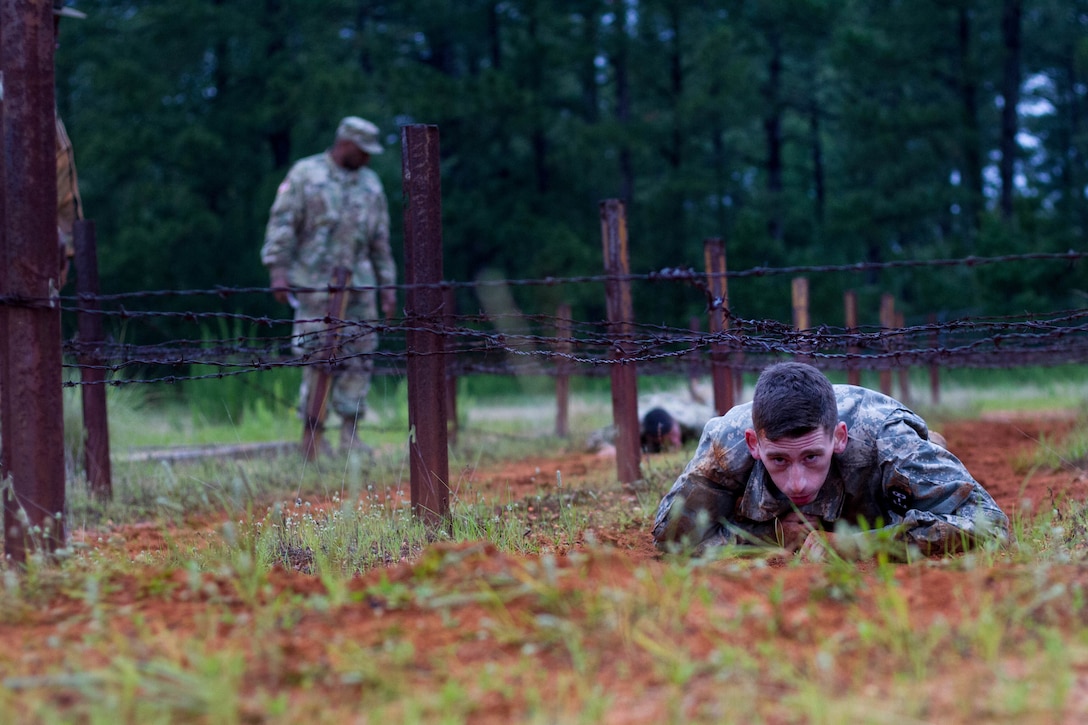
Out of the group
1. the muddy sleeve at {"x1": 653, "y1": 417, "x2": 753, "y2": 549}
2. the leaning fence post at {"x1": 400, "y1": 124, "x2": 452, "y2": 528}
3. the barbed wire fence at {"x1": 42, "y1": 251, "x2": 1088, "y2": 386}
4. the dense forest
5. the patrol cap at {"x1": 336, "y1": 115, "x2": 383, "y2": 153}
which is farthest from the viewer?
the dense forest

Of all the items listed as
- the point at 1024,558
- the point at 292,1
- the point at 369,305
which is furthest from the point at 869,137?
the point at 1024,558

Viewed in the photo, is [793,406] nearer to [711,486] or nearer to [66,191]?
[711,486]

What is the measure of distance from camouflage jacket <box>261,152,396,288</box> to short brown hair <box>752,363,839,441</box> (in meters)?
5.21

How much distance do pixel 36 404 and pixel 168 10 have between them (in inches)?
718

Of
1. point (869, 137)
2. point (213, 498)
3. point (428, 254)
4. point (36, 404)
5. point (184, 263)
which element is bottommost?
point (213, 498)

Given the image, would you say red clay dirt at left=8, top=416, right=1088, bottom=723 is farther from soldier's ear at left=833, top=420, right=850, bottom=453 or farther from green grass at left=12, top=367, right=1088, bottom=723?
soldier's ear at left=833, top=420, right=850, bottom=453

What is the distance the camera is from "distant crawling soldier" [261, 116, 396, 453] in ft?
27.9

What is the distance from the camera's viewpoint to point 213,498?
262 inches

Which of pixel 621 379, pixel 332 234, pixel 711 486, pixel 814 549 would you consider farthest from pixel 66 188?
pixel 814 549

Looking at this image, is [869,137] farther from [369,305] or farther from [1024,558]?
[1024,558]

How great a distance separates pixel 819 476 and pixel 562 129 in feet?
62.4

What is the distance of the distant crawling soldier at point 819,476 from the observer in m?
3.74

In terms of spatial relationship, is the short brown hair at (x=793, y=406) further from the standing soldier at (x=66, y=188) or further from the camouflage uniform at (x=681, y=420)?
the camouflage uniform at (x=681, y=420)

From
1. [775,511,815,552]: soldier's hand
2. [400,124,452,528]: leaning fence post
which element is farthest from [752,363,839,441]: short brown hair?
[400,124,452,528]: leaning fence post
